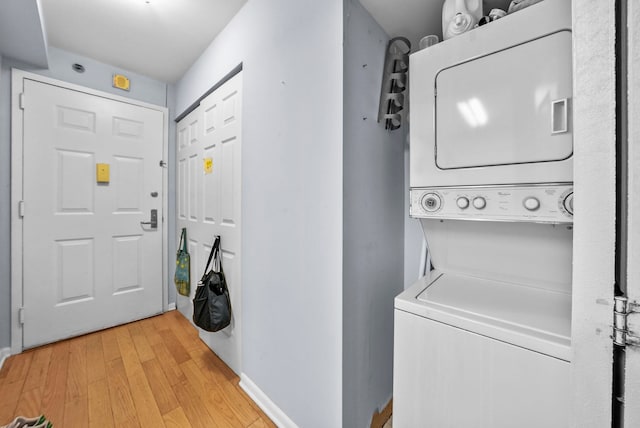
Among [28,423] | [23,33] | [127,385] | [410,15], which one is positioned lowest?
[127,385]

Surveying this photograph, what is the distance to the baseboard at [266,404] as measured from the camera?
49.9 inches

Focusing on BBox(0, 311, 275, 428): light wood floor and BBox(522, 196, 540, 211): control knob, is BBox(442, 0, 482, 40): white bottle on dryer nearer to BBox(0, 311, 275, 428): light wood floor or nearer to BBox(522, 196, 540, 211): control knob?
BBox(522, 196, 540, 211): control knob

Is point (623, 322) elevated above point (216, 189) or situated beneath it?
situated beneath

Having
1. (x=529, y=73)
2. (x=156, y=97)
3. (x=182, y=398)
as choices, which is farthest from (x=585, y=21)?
(x=156, y=97)

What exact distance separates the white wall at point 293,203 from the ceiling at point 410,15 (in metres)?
0.26

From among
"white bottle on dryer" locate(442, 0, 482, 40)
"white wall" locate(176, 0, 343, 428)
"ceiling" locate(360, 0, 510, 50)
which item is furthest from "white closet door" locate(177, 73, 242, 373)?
"white bottle on dryer" locate(442, 0, 482, 40)

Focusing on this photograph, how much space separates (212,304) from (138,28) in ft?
6.63

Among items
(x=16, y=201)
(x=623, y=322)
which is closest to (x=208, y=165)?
(x=16, y=201)

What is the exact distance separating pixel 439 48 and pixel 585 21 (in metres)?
0.51

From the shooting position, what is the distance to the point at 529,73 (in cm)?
79

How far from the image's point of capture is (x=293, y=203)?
4.01 feet

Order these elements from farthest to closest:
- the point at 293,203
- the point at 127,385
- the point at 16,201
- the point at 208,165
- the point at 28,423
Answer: the point at 208,165 < the point at 16,201 < the point at 127,385 < the point at 293,203 < the point at 28,423

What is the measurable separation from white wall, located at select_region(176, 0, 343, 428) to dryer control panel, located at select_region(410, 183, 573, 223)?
1.17ft

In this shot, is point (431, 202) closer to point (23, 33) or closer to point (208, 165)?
point (208, 165)
